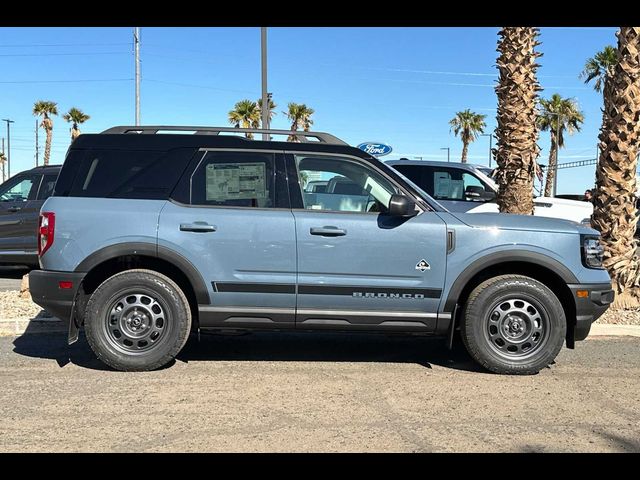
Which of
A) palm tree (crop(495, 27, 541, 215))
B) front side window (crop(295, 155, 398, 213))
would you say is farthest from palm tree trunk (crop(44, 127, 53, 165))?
front side window (crop(295, 155, 398, 213))

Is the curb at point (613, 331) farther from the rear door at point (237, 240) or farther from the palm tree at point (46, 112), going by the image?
the palm tree at point (46, 112)

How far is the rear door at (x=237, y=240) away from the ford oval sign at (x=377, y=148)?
7636mm

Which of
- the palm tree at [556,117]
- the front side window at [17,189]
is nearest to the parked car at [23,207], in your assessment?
the front side window at [17,189]

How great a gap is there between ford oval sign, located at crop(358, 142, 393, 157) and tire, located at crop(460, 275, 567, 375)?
25.4 feet

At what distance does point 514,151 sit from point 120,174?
6319 mm

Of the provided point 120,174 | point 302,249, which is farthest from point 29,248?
point 302,249

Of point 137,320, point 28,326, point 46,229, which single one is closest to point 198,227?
point 137,320

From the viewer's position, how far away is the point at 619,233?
783 centimetres

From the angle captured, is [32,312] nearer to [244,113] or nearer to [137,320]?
[137,320]

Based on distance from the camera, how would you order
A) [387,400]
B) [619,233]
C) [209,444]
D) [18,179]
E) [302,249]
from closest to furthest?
[209,444]
[387,400]
[302,249]
[619,233]
[18,179]

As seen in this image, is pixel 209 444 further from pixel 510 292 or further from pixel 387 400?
pixel 510 292

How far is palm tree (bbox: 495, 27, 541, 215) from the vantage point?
9.05 m

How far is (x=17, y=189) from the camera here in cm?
1019

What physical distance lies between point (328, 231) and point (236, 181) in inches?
37.4
